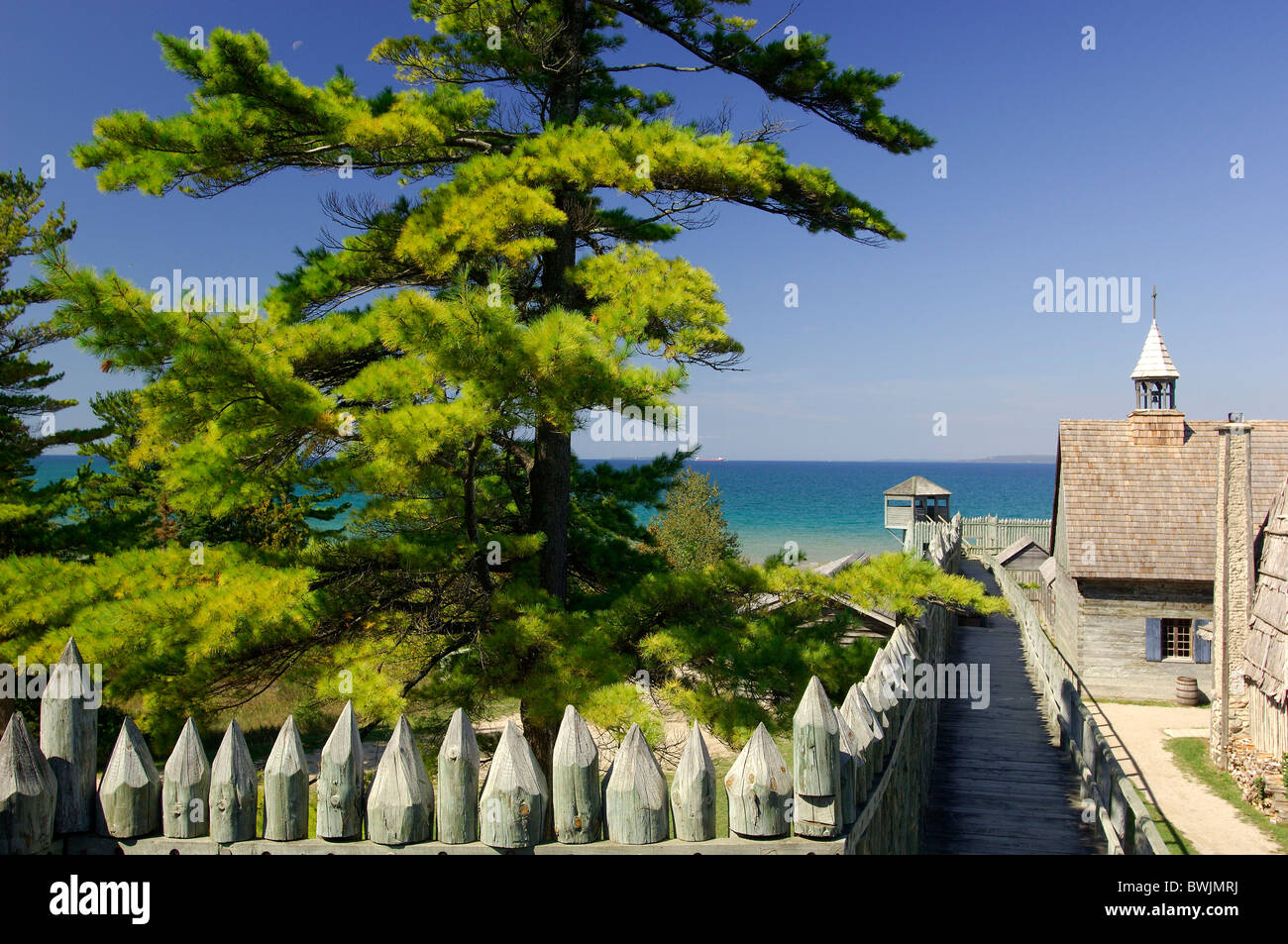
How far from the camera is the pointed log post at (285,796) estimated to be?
8.89 feet

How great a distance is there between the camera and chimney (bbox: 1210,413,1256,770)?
15.3 metres

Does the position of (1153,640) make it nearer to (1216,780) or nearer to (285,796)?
(1216,780)

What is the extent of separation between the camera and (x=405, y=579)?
6.27 m

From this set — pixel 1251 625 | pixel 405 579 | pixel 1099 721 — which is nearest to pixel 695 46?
pixel 405 579

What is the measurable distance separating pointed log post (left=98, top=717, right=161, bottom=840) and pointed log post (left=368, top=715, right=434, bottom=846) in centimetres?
82

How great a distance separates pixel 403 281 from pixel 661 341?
2825 millimetres

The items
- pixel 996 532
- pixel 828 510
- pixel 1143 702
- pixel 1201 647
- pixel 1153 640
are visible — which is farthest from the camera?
pixel 828 510

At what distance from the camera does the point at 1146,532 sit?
69.3ft

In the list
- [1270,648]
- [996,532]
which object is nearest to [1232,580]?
[1270,648]

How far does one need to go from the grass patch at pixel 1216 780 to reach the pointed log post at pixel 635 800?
44.2 ft

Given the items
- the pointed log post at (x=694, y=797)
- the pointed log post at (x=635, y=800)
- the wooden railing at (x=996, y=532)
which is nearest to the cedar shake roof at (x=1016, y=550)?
the wooden railing at (x=996, y=532)

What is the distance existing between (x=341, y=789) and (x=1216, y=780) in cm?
1745

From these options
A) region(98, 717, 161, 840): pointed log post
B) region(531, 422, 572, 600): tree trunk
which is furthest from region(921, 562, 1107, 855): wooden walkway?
region(98, 717, 161, 840): pointed log post
